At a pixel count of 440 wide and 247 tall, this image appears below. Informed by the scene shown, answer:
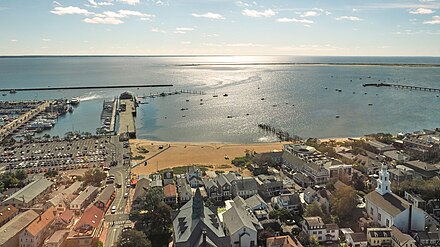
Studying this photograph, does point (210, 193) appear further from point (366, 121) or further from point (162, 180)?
point (366, 121)

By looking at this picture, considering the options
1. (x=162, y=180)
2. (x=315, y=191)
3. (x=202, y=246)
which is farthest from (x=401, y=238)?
(x=162, y=180)

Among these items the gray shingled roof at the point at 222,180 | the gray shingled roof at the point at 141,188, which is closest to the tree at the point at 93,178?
the gray shingled roof at the point at 141,188

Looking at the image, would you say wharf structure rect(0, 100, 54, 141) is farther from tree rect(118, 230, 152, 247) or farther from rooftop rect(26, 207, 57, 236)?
tree rect(118, 230, 152, 247)

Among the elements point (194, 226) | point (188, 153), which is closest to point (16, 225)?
point (194, 226)

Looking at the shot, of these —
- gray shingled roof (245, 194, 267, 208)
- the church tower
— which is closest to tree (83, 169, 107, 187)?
gray shingled roof (245, 194, 267, 208)

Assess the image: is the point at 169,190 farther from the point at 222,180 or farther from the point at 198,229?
the point at 198,229
